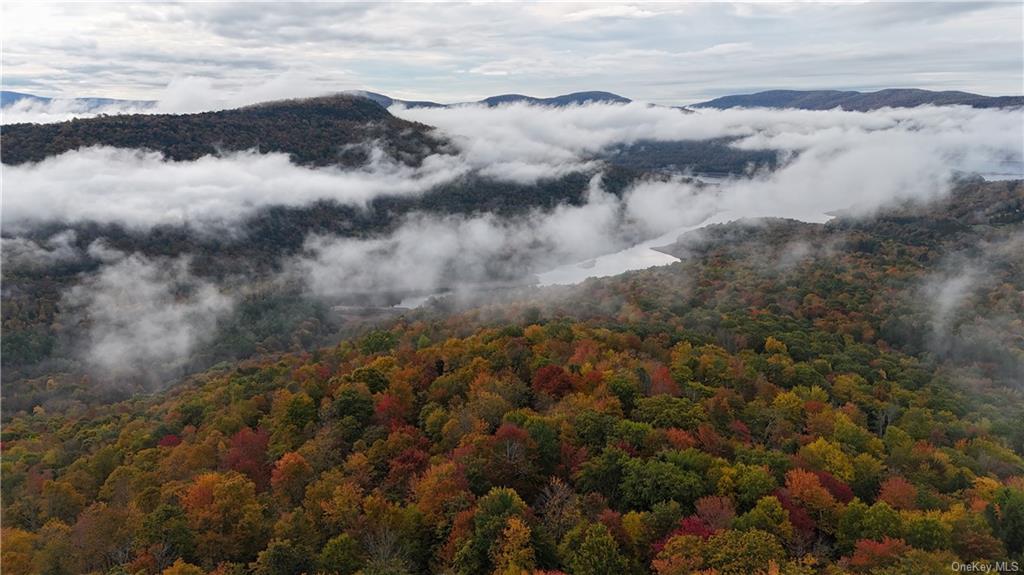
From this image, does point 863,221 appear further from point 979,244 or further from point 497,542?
point 497,542

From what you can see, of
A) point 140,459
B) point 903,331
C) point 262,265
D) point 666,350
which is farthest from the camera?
point 262,265

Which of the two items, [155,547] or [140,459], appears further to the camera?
[140,459]

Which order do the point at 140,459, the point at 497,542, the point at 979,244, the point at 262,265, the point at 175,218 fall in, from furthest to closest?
the point at 175,218, the point at 262,265, the point at 979,244, the point at 140,459, the point at 497,542

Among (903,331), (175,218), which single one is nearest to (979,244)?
(903,331)

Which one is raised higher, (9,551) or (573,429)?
(573,429)

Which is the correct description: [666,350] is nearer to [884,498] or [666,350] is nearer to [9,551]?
[884,498]

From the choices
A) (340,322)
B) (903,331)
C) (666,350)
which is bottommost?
(340,322)
